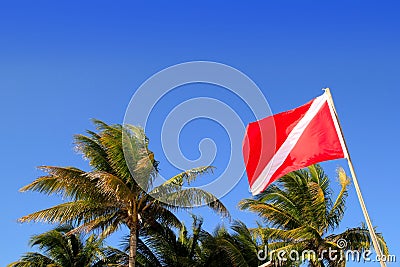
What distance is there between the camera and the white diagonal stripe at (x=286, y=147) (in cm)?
1065

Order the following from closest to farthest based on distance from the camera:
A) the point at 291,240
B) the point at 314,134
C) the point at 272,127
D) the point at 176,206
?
the point at 314,134
the point at 272,127
the point at 176,206
the point at 291,240

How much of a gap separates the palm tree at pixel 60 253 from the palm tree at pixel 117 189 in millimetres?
2252

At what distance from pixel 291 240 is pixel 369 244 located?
2.86 m

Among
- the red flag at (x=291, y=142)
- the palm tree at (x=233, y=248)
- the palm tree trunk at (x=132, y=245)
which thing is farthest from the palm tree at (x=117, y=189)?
the red flag at (x=291, y=142)

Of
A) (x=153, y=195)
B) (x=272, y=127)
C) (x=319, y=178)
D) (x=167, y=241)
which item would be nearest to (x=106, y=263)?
(x=167, y=241)

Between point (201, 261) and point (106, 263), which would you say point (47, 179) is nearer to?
point (106, 263)

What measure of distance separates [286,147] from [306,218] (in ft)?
40.0

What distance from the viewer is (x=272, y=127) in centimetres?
1123

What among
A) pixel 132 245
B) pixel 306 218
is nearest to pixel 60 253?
pixel 132 245

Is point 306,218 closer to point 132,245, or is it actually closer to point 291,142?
point 132,245

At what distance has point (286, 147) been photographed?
10797mm

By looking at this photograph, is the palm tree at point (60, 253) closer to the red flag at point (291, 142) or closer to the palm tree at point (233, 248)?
the palm tree at point (233, 248)

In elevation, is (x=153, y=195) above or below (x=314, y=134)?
above

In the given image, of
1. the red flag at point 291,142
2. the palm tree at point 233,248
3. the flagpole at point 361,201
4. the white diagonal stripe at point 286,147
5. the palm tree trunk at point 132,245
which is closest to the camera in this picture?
the flagpole at point 361,201
